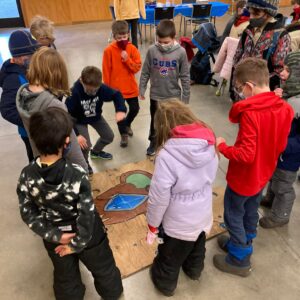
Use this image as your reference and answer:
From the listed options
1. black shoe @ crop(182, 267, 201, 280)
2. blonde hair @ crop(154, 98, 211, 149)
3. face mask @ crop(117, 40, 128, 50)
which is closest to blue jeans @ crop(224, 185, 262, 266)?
black shoe @ crop(182, 267, 201, 280)

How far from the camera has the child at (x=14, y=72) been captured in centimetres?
222

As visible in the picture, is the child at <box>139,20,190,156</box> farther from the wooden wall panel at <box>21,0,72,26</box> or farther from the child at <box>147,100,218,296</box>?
the wooden wall panel at <box>21,0,72,26</box>

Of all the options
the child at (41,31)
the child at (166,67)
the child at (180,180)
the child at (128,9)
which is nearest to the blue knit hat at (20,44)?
the child at (41,31)

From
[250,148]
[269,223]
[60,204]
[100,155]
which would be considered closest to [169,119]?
[250,148]

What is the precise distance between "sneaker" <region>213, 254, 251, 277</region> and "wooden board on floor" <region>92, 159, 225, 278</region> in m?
0.24

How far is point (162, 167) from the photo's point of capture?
1519mm

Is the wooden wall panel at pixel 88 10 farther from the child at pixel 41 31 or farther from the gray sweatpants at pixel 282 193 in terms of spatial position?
the gray sweatpants at pixel 282 193

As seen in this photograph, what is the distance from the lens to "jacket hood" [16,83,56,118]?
184cm

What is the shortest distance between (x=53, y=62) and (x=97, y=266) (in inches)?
51.2

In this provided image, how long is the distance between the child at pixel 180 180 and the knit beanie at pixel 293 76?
1075 mm

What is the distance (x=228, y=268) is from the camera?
2.15 m

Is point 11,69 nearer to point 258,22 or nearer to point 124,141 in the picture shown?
point 124,141

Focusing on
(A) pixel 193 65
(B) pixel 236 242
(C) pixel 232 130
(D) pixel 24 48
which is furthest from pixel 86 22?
(B) pixel 236 242

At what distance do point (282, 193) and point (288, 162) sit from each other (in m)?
0.30
